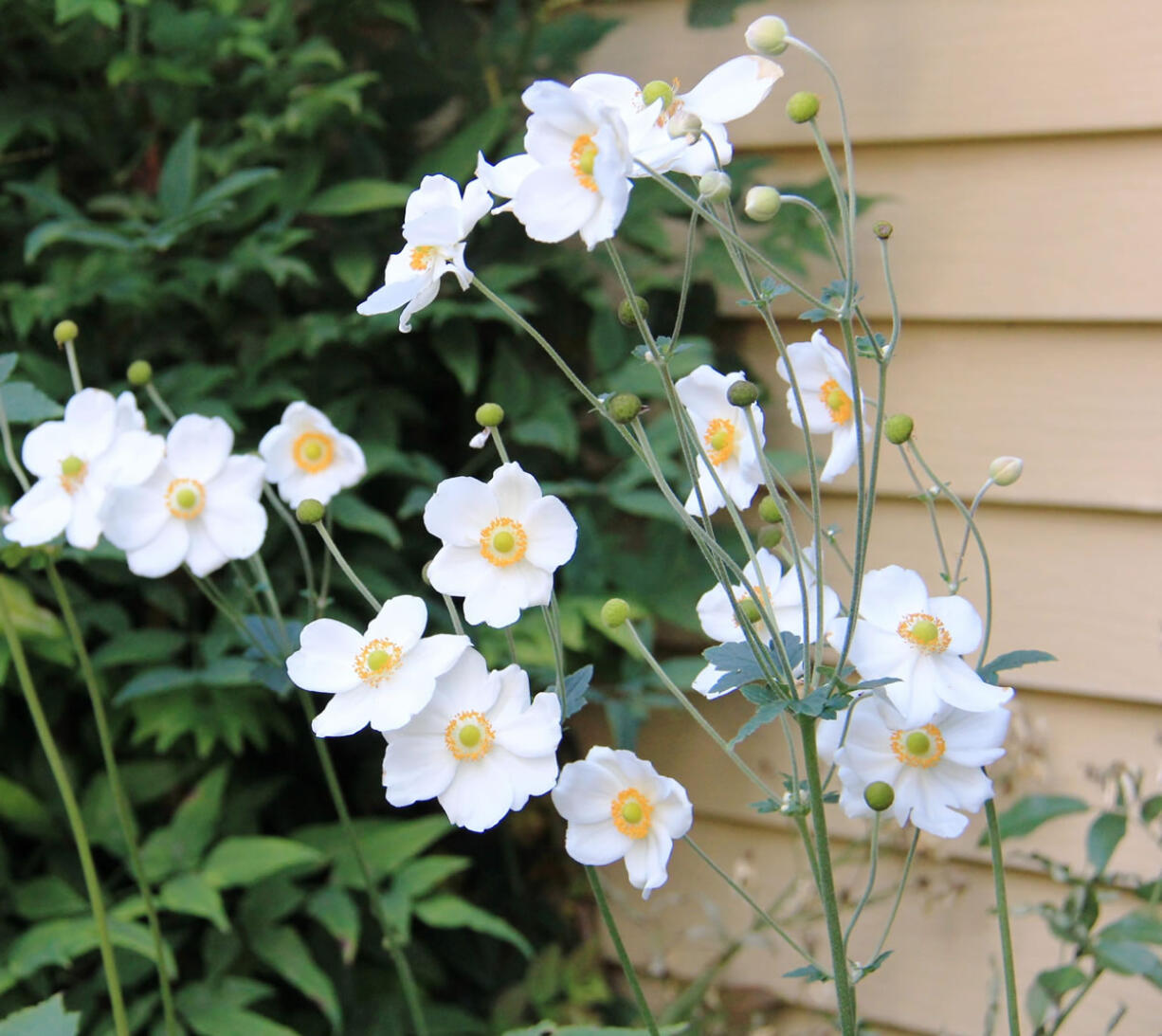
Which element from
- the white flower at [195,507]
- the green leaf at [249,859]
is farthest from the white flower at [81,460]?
the green leaf at [249,859]

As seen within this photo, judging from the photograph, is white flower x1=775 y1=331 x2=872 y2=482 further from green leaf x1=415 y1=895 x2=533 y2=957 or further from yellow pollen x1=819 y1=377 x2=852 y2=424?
green leaf x1=415 y1=895 x2=533 y2=957

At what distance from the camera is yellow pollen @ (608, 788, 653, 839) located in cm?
54

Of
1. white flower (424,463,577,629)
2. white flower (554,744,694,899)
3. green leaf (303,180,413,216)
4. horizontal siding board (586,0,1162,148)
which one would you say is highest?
horizontal siding board (586,0,1162,148)

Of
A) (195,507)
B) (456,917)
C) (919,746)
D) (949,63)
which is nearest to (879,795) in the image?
(919,746)

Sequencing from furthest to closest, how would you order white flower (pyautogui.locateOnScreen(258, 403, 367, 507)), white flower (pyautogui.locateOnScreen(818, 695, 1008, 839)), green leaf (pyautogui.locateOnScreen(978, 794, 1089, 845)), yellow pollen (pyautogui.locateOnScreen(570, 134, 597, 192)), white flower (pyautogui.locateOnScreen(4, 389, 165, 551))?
green leaf (pyautogui.locateOnScreen(978, 794, 1089, 845)) → white flower (pyautogui.locateOnScreen(258, 403, 367, 507)) → white flower (pyautogui.locateOnScreen(4, 389, 165, 551)) → white flower (pyautogui.locateOnScreen(818, 695, 1008, 839)) → yellow pollen (pyautogui.locateOnScreen(570, 134, 597, 192))

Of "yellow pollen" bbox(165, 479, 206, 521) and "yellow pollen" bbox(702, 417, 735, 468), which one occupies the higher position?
"yellow pollen" bbox(702, 417, 735, 468)

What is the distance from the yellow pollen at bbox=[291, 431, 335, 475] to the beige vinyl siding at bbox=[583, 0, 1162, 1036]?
722 millimetres

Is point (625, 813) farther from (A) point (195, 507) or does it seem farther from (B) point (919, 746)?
(A) point (195, 507)

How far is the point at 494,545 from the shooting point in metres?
0.53

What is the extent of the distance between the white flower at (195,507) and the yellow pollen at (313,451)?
0.08 m

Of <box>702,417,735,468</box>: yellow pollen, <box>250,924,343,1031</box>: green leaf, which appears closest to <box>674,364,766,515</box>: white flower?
<box>702,417,735,468</box>: yellow pollen

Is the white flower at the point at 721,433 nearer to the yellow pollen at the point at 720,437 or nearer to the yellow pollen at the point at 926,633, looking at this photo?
the yellow pollen at the point at 720,437

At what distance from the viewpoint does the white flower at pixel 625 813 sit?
0.53 m

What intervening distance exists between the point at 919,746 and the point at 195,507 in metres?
0.44
